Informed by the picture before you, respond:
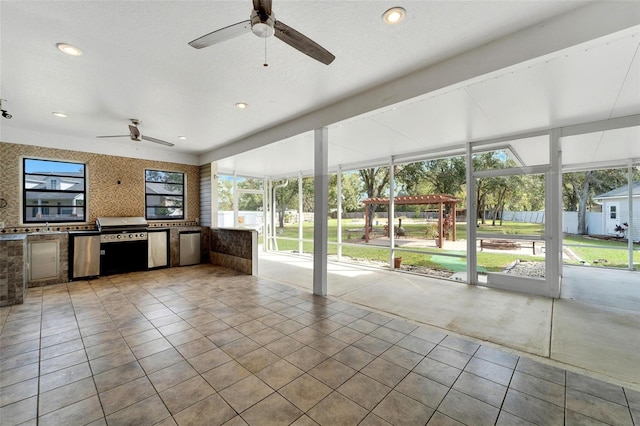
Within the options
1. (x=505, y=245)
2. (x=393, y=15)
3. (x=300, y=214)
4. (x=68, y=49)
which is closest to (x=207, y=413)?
(x=393, y=15)

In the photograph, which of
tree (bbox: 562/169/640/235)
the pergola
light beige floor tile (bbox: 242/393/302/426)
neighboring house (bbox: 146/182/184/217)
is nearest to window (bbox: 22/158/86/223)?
neighboring house (bbox: 146/182/184/217)

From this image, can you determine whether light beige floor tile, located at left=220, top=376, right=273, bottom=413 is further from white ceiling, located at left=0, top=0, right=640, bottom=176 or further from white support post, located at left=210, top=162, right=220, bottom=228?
white support post, located at left=210, top=162, right=220, bottom=228

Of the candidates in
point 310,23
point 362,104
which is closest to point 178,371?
point 310,23

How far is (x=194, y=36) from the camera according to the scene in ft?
7.93

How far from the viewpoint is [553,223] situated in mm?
4199

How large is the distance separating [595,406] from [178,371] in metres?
3.10

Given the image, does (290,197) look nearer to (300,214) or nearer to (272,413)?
(300,214)

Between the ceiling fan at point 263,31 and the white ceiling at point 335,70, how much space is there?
41cm

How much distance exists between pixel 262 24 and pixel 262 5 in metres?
0.10

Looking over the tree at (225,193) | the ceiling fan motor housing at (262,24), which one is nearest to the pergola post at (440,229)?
the ceiling fan motor housing at (262,24)

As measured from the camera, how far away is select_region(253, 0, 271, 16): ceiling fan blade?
1.59 m

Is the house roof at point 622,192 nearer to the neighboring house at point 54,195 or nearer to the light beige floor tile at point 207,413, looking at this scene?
the light beige floor tile at point 207,413

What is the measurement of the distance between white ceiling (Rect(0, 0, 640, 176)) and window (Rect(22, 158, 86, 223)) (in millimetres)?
592

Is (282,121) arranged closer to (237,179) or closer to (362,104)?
(362,104)
